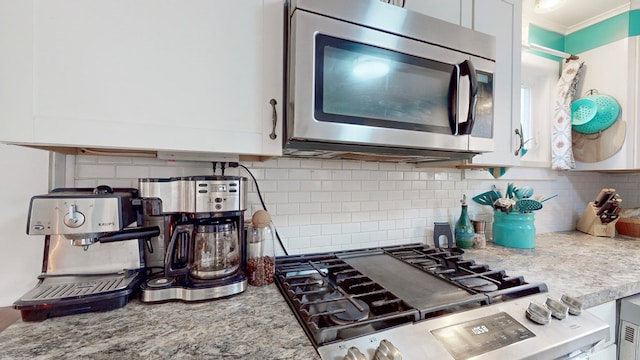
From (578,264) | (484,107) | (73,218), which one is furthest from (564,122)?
(73,218)

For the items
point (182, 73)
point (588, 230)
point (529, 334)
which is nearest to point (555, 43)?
point (588, 230)

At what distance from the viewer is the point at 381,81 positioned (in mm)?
910

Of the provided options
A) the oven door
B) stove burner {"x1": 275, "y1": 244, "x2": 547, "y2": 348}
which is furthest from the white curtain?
stove burner {"x1": 275, "y1": 244, "x2": 547, "y2": 348}

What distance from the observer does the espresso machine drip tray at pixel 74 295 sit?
0.68m

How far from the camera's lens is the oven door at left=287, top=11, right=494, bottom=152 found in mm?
805

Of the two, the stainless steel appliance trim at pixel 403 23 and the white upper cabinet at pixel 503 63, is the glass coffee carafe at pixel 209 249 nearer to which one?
the stainless steel appliance trim at pixel 403 23

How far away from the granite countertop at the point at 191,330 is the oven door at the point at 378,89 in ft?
1.71

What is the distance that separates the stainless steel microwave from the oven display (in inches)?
22.4

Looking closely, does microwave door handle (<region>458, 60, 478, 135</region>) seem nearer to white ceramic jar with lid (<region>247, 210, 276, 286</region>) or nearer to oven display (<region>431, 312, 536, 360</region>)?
oven display (<region>431, 312, 536, 360</region>)

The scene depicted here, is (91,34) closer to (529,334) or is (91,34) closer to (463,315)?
(463,315)

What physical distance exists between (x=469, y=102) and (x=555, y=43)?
5.43ft

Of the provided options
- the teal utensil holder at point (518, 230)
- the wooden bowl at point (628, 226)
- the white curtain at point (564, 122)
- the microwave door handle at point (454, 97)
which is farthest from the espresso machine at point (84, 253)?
the wooden bowl at point (628, 226)

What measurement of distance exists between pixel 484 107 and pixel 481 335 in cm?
87

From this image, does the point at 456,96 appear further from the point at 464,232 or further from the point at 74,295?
the point at 74,295
